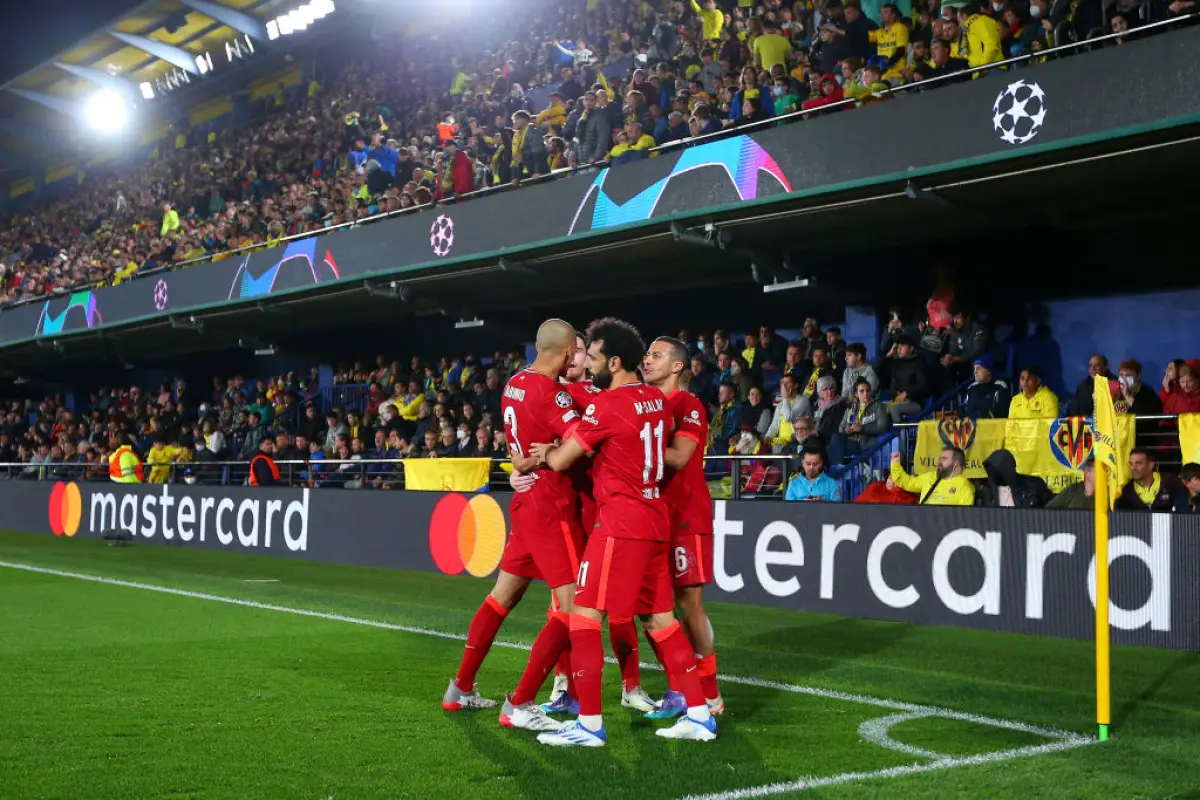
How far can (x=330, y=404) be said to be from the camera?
80.2 feet

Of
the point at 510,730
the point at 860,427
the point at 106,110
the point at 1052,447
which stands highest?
the point at 106,110

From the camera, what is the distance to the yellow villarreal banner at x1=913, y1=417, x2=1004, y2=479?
36.2ft

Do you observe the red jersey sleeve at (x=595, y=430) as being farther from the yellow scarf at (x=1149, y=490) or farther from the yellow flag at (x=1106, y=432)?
the yellow scarf at (x=1149, y=490)

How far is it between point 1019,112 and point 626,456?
7606mm

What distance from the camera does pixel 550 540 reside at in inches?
234

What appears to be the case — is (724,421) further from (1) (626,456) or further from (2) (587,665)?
(2) (587,665)

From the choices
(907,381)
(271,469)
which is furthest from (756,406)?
(271,469)

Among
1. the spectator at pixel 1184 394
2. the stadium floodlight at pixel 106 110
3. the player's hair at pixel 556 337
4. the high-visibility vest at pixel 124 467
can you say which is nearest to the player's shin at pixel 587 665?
the player's hair at pixel 556 337

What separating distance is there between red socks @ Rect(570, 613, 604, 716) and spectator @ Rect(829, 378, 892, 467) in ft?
24.6

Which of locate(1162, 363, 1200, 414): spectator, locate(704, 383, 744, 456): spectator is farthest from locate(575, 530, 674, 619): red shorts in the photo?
locate(704, 383, 744, 456): spectator

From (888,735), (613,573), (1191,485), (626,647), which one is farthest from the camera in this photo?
(1191,485)

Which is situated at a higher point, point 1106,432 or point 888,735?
point 1106,432

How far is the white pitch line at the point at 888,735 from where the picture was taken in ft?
17.6

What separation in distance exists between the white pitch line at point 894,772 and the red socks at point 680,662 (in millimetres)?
815
